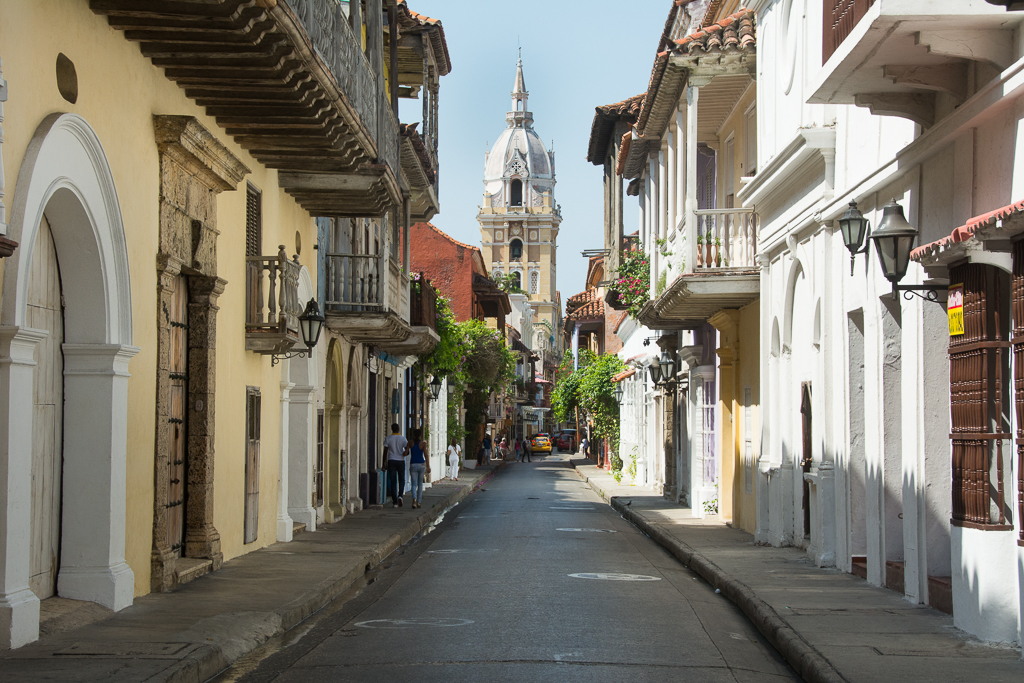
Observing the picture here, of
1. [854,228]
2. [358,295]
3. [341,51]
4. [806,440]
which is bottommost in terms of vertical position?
[806,440]

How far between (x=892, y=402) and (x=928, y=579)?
1869 mm

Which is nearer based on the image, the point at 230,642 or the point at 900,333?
the point at 230,642

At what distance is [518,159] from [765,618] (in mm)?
124483

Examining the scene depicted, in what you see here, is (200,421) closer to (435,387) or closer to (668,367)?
(668,367)

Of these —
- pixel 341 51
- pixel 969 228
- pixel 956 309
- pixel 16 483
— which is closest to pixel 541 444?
pixel 341 51

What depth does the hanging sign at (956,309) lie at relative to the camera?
27.6ft

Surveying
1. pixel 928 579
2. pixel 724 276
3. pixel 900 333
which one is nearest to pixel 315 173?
pixel 724 276

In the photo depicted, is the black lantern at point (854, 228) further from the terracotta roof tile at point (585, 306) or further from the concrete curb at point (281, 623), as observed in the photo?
the terracotta roof tile at point (585, 306)

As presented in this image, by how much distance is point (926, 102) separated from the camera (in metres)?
9.68

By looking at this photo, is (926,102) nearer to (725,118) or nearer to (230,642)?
(230,642)

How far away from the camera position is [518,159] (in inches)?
5197

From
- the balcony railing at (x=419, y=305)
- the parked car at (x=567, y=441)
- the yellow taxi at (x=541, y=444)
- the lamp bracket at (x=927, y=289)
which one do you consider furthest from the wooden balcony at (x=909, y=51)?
the parked car at (x=567, y=441)

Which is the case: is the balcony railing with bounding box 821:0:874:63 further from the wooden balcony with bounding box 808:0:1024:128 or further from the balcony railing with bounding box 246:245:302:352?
the balcony railing with bounding box 246:245:302:352

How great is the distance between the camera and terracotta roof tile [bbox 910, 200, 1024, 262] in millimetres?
6965
